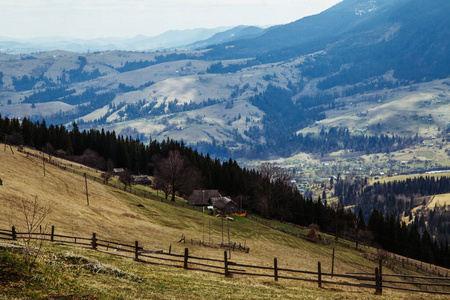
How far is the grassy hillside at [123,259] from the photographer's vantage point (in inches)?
919

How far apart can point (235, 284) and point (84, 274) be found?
12325mm

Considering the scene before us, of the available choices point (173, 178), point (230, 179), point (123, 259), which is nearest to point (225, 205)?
point (173, 178)

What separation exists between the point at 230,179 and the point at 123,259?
4629 inches

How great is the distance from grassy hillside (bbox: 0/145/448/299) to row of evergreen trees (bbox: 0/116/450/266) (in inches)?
1273

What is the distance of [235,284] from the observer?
1305 inches

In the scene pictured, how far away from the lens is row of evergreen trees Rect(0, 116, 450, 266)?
14012cm

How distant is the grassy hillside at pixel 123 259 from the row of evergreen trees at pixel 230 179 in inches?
1273

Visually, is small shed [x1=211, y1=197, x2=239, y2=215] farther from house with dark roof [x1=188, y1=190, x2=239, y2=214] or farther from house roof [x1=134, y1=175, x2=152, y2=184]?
house roof [x1=134, y1=175, x2=152, y2=184]

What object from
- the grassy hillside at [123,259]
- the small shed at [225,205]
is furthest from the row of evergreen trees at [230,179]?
the grassy hillside at [123,259]

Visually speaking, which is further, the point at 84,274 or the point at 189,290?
the point at 189,290

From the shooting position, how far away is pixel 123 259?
128 ft

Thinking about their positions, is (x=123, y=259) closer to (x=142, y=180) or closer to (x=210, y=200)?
(x=210, y=200)

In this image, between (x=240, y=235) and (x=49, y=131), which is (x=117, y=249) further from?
(x=49, y=131)

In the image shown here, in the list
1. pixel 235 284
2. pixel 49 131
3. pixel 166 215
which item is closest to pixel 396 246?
pixel 166 215
